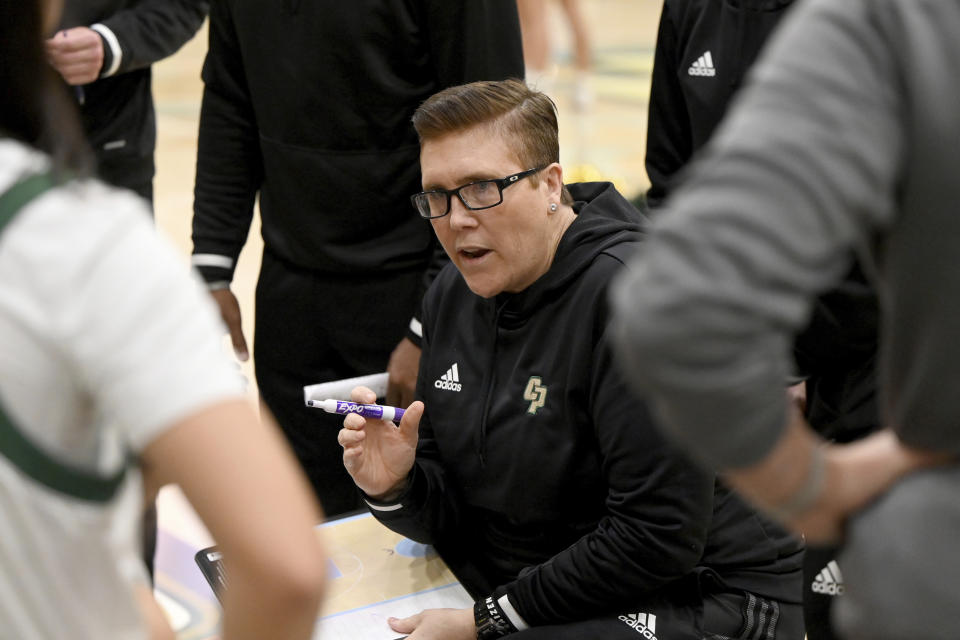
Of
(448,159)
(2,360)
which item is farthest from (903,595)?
(448,159)

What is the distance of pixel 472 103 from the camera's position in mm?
2172

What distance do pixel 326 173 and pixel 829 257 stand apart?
7.03 ft

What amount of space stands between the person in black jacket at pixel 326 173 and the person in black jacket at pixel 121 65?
1.06 feet

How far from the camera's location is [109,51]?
3.15m

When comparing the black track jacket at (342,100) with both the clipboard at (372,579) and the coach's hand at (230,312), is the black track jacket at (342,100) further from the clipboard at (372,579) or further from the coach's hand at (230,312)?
the clipboard at (372,579)

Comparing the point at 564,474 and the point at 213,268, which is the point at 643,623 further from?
the point at 213,268

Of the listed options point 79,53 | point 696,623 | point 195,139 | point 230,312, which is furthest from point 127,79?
point 195,139

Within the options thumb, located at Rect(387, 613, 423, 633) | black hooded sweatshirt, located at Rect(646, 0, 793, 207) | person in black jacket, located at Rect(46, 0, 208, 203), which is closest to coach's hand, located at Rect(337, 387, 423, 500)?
thumb, located at Rect(387, 613, 423, 633)

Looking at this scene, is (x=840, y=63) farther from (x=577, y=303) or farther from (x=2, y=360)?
(x=577, y=303)

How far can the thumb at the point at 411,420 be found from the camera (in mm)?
2039

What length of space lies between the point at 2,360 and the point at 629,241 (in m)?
1.49

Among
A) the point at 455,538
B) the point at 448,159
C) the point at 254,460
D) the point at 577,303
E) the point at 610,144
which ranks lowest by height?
the point at 610,144

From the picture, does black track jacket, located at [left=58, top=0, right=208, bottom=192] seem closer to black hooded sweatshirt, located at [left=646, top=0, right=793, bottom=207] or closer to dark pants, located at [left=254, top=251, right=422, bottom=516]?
dark pants, located at [left=254, top=251, right=422, bottom=516]

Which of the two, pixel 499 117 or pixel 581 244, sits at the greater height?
pixel 499 117
